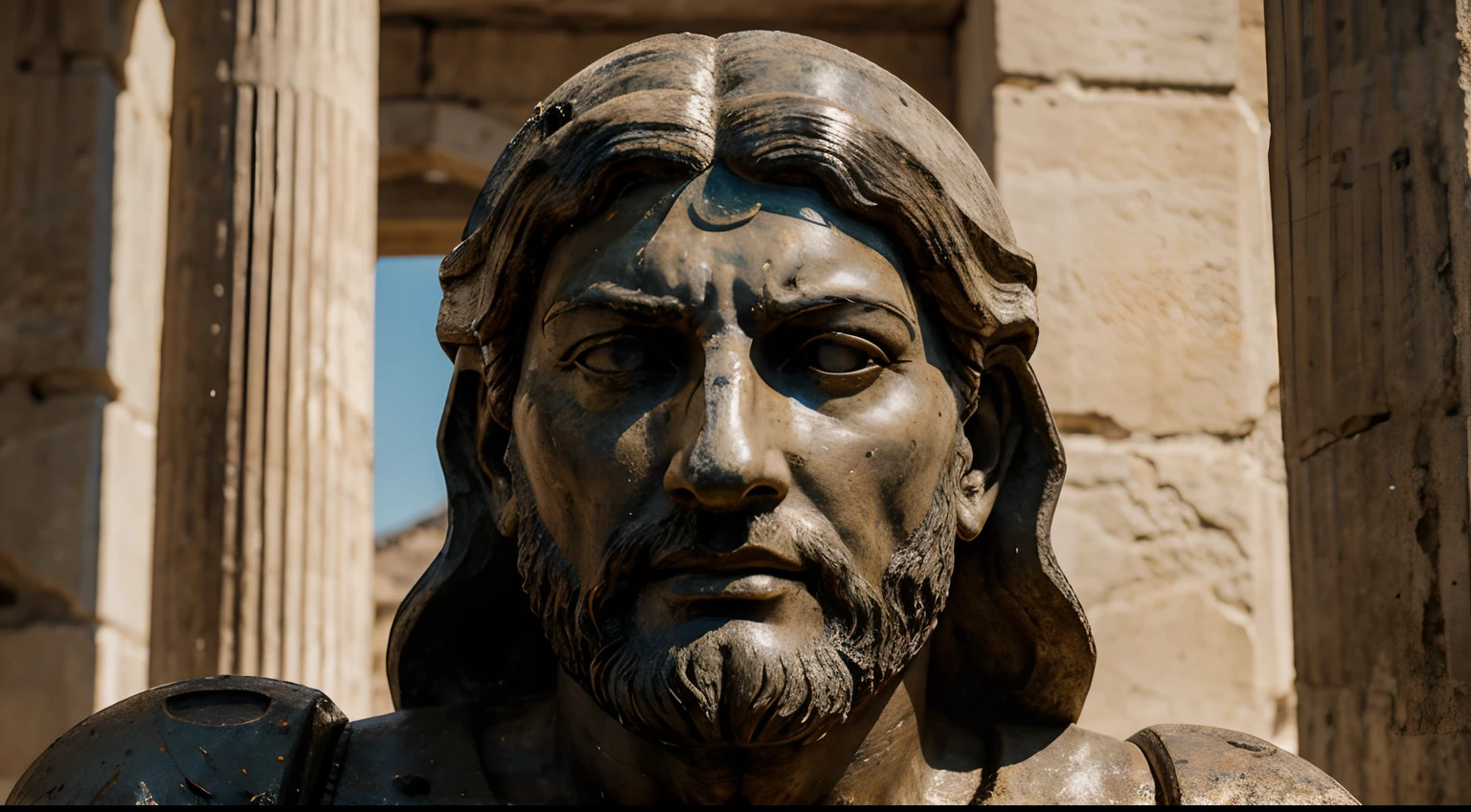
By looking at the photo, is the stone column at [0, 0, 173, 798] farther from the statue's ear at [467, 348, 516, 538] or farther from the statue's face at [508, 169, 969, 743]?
the statue's face at [508, 169, 969, 743]

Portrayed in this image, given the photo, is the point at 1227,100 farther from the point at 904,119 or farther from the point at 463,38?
the point at 904,119

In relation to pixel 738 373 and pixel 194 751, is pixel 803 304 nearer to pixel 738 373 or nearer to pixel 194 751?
pixel 738 373

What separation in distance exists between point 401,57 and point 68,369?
6.77 feet

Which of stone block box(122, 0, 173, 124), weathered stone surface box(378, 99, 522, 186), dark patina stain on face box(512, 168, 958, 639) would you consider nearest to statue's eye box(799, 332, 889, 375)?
dark patina stain on face box(512, 168, 958, 639)

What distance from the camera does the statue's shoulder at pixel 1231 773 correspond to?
2746 mm

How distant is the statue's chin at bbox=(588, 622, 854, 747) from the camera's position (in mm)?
2475

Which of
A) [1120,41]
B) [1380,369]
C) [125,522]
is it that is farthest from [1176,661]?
[125,522]

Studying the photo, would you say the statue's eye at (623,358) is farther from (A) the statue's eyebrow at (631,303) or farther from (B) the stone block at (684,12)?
(B) the stone block at (684,12)

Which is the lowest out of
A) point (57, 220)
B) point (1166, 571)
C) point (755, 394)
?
point (1166, 571)

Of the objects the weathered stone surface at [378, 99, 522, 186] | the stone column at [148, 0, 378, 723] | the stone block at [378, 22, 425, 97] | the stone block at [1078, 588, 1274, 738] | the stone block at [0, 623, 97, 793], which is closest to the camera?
the stone column at [148, 0, 378, 723]

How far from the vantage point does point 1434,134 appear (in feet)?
10.6

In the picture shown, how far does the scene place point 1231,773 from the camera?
9.12 feet

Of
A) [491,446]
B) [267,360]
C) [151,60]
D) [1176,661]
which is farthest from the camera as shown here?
[151,60]

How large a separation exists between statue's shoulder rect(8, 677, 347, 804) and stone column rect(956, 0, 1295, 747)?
450 cm
